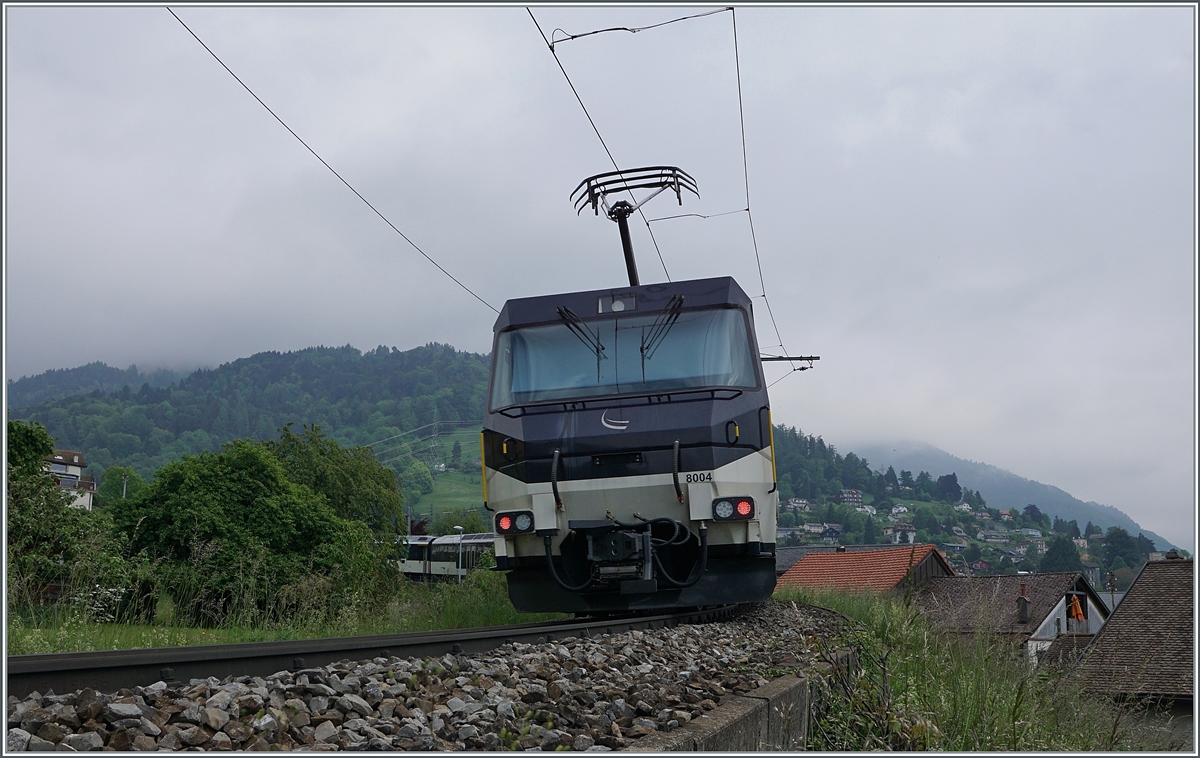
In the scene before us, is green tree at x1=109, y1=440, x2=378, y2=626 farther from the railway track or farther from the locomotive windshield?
the railway track

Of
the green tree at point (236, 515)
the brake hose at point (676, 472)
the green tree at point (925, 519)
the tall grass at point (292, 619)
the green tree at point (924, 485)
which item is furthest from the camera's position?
the green tree at point (924, 485)

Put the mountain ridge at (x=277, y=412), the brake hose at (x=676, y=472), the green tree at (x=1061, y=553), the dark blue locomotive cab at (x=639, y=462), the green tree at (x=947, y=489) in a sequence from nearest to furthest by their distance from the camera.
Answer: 1. the brake hose at (x=676, y=472)
2. the dark blue locomotive cab at (x=639, y=462)
3. the green tree at (x=1061, y=553)
4. the green tree at (x=947, y=489)
5. the mountain ridge at (x=277, y=412)

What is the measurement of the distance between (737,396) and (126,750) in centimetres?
678

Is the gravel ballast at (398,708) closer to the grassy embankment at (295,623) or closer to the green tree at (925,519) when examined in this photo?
the grassy embankment at (295,623)

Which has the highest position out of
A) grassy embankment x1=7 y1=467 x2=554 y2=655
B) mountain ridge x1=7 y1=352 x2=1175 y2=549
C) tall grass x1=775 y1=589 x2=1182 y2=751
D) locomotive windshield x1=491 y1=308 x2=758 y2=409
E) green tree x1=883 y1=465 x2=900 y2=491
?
mountain ridge x1=7 y1=352 x2=1175 y2=549

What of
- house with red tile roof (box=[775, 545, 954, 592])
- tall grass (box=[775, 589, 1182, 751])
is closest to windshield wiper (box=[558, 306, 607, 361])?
tall grass (box=[775, 589, 1182, 751])

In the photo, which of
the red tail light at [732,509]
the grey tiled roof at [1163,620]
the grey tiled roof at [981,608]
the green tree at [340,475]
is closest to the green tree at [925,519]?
the grey tiled roof at [1163,620]

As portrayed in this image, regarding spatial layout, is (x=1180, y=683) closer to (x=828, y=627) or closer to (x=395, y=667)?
(x=828, y=627)

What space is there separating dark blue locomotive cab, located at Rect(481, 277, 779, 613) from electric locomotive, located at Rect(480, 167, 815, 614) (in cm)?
1

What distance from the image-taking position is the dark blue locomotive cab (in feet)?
→ 27.8

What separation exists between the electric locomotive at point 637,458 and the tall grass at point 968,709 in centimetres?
174

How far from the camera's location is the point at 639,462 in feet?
27.9

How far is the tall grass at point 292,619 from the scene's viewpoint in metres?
5.59

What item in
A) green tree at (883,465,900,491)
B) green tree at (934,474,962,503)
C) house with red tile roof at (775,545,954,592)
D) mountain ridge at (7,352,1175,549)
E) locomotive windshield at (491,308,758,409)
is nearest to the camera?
locomotive windshield at (491,308,758,409)
